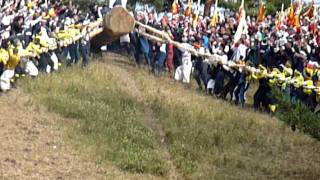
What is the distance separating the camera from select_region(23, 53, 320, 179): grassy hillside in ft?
43.2

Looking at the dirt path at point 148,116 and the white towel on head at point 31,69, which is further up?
the white towel on head at point 31,69

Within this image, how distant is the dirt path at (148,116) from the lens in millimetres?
12906

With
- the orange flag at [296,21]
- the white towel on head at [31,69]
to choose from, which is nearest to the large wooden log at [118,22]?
the white towel on head at [31,69]

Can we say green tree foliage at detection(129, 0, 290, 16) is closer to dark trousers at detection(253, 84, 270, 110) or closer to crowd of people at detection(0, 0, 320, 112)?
crowd of people at detection(0, 0, 320, 112)

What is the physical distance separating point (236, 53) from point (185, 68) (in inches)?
63.6

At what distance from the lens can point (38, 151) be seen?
1280 cm

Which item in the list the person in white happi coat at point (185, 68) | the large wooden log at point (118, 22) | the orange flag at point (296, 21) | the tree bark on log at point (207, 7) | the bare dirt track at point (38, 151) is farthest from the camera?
the tree bark on log at point (207, 7)

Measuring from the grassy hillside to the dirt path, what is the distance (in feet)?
0.08

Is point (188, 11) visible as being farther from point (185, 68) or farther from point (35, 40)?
point (35, 40)

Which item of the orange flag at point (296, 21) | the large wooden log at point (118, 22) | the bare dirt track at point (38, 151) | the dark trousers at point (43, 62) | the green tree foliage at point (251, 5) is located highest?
the large wooden log at point (118, 22)

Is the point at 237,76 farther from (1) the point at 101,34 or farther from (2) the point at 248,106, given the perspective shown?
(1) the point at 101,34

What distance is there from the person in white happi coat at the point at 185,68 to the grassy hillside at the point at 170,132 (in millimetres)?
2156

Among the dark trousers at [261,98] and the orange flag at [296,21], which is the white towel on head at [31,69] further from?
the orange flag at [296,21]

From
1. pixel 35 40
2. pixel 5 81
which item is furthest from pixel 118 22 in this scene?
pixel 5 81
